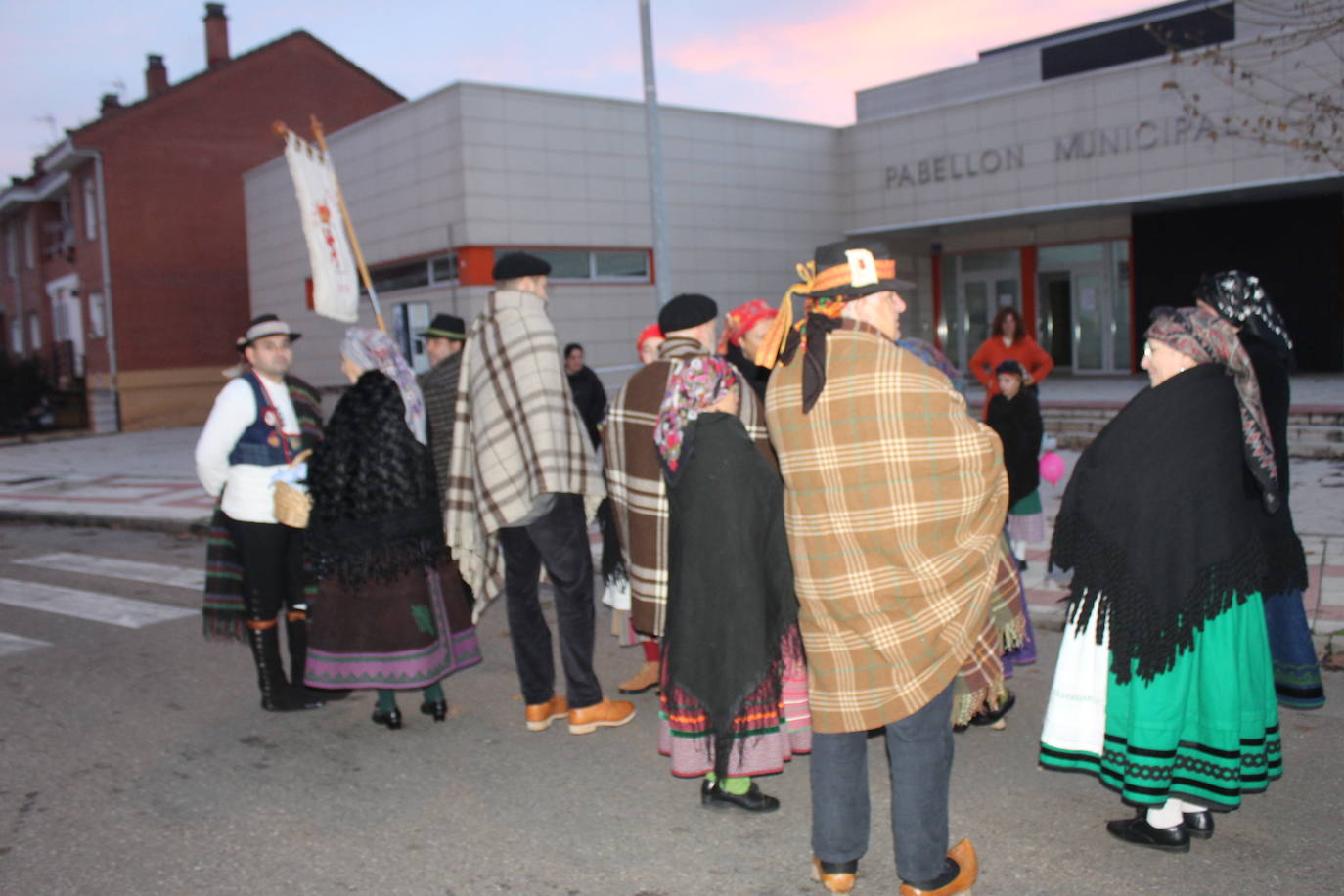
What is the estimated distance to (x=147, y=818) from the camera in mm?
4109

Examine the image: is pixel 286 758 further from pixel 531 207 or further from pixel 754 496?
pixel 531 207

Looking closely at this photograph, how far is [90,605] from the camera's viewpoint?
7.97m

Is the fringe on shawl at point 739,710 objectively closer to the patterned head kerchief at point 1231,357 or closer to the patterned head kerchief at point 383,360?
the patterned head kerchief at point 1231,357

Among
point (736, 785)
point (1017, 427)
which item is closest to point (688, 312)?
point (736, 785)

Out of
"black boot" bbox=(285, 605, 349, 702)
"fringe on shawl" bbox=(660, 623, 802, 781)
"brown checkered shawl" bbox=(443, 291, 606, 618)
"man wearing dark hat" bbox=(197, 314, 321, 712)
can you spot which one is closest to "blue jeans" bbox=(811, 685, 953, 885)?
"fringe on shawl" bbox=(660, 623, 802, 781)

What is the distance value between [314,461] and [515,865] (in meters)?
2.14

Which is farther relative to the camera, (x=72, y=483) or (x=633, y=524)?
(x=72, y=483)

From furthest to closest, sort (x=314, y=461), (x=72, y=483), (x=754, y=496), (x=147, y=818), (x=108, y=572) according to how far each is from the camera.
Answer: (x=72, y=483), (x=108, y=572), (x=314, y=461), (x=147, y=818), (x=754, y=496)

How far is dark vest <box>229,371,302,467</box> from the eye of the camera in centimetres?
520

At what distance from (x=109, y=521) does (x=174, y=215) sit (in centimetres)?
1932

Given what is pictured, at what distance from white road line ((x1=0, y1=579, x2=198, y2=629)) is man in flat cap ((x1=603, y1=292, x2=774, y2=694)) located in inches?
171

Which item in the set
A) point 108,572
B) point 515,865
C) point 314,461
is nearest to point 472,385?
point 314,461

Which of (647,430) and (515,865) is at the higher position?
(647,430)

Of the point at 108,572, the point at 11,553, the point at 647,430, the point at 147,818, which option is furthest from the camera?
the point at 11,553
